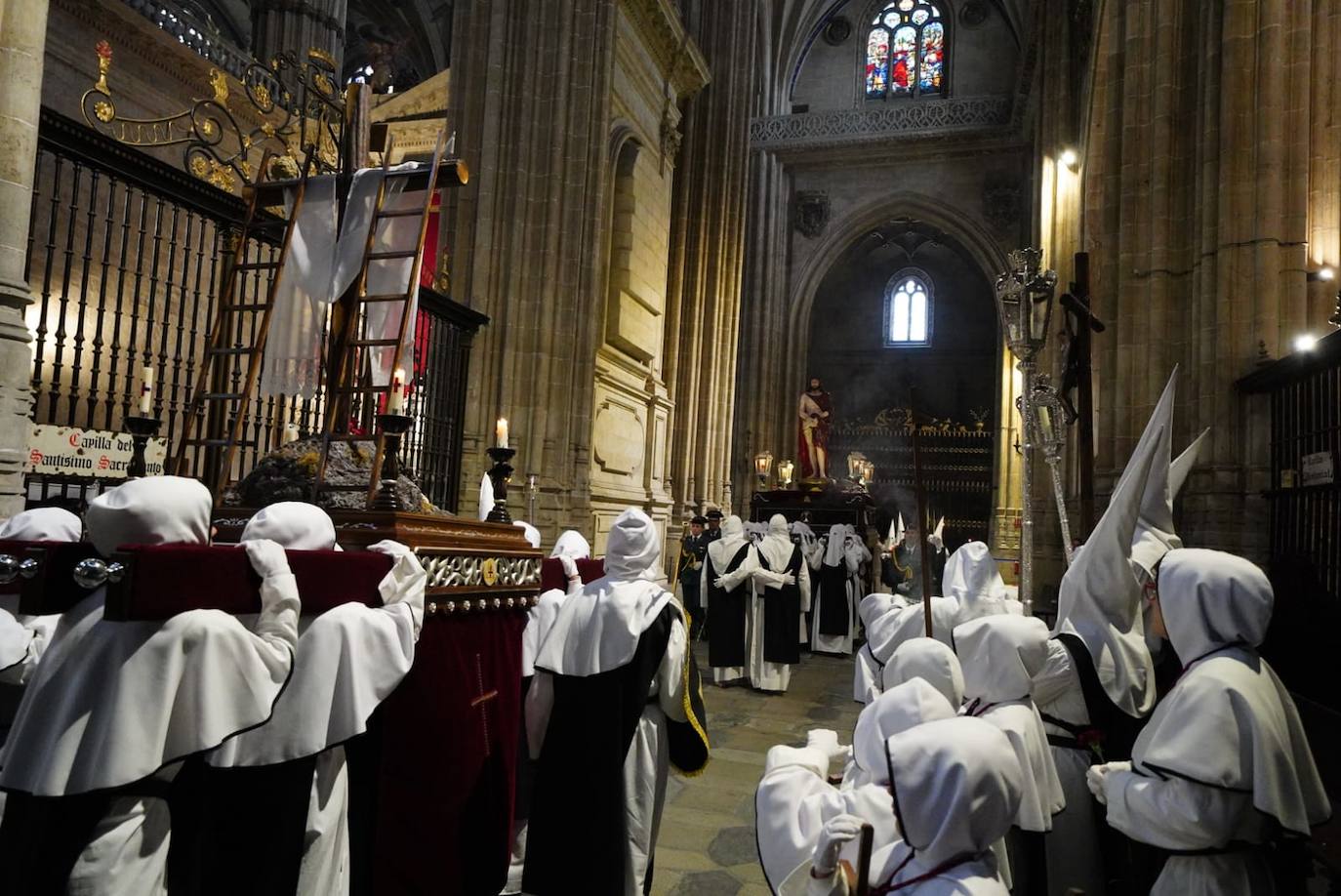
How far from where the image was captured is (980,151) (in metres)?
24.7

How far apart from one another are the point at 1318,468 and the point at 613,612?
13.8ft

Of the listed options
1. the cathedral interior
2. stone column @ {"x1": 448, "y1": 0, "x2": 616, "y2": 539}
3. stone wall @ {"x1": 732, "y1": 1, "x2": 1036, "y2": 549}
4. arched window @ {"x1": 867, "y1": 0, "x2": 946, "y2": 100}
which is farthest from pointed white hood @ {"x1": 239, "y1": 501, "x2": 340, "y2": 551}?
arched window @ {"x1": 867, "y1": 0, "x2": 946, "y2": 100}

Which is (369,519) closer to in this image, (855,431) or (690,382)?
(690,382)

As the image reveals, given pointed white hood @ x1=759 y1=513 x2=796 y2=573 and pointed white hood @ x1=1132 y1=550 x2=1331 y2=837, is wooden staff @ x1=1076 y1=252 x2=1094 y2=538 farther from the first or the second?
pointed white hood @ x1=759 y1=513 x2=796 y2=573

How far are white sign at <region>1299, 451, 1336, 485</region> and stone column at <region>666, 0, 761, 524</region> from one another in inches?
457

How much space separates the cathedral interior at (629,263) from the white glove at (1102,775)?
96 cm

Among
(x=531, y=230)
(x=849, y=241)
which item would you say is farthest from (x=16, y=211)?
(x=849, y=241)

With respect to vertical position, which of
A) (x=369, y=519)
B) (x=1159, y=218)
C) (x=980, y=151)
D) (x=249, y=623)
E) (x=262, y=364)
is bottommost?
(x=249, y=623)

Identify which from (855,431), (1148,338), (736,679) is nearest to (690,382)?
(736,679)

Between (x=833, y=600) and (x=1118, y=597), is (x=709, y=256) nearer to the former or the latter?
(x=833, y=600)

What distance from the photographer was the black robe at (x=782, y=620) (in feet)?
30.2

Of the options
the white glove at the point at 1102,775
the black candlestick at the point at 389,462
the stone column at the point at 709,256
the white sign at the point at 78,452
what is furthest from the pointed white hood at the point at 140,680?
the stone column at the point at 709,256

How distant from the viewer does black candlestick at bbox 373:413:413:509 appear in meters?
2.86

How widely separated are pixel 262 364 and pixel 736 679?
7009mm
